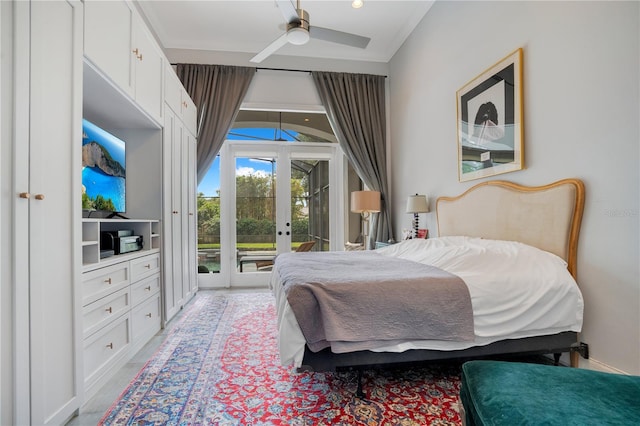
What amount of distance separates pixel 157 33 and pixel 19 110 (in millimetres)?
3407

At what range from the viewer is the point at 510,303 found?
174 cm

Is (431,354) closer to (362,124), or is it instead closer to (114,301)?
(114,301)

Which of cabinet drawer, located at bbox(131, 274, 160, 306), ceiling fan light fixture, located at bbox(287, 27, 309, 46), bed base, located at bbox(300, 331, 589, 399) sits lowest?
A: bed base, located at bbox(300, 331, 589, 399)

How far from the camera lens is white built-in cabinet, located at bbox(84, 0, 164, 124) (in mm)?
1810

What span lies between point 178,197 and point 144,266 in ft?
3.33

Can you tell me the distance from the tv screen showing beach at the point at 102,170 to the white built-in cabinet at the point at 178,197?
391 mm

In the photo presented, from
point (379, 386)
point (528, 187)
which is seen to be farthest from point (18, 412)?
point (528, 187)

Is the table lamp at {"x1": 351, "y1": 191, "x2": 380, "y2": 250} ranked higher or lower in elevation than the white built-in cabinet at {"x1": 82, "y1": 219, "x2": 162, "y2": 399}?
higher

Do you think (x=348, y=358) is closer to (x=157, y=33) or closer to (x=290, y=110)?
(x=290, y=110)

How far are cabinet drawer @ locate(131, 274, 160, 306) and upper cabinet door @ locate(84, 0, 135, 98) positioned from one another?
4.60 ft

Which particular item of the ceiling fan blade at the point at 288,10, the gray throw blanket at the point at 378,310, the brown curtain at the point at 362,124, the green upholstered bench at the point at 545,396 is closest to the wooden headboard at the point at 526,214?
the gray throw blanket at the point at 378,310

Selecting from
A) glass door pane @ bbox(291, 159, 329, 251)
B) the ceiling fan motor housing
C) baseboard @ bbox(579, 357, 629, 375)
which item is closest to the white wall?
baseboard @ bbox(579, 357, 629, 375)

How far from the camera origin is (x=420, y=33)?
3.86 m

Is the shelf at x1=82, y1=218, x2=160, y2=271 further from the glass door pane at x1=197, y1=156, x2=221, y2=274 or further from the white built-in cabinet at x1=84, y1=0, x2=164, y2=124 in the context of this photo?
the glass door pane at x1=197, y1=156, x2=221, y2=274
